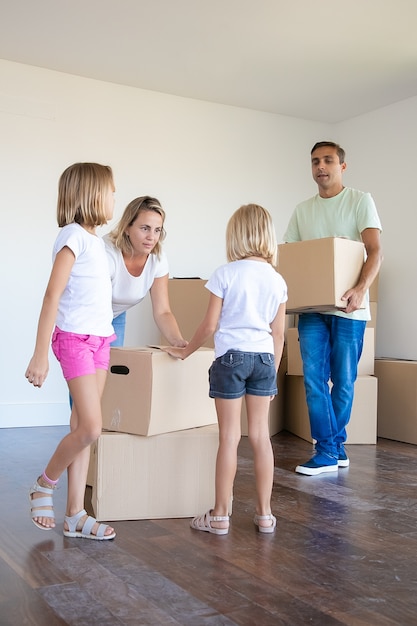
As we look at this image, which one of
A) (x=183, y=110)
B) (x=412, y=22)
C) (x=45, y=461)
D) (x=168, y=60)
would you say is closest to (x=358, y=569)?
(x=45, y=461)

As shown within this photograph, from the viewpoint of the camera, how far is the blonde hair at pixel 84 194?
2.09 metres

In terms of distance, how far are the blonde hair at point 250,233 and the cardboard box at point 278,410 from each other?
6.90 feet

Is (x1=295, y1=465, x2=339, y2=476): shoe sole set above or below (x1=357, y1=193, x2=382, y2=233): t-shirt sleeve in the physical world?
below

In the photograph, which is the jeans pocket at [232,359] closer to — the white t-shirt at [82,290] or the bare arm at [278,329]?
the bare arm at [278,329]

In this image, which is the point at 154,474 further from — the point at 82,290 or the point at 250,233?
the point at 250,233

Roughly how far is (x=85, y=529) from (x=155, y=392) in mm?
458

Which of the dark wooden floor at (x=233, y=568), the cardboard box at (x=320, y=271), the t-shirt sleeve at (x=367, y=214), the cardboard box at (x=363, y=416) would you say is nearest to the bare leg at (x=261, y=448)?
the dark wooden floor at (x=233, y=568)

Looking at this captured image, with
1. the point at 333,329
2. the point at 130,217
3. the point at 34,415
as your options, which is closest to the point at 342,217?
the point at 333,329

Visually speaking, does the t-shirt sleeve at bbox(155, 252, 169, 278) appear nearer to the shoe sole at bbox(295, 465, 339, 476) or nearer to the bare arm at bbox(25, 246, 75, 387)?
the bare arm at bbox(25, 246, 75, 387)

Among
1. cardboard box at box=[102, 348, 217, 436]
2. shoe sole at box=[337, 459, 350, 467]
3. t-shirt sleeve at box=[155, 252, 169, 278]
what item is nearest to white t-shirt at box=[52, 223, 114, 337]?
cardboard box at box=[102, 348, 217, 436]

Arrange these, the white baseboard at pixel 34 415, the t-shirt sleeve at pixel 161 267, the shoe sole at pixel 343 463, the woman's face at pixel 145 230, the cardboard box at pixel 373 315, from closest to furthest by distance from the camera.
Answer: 1. the woman's face at pixel 145 230
2. the t-shirt sleeve at pixel 161 267
3. the shoe sole at pixel 343 463
4. the white baseboard at pixel 34 415
5. the cardboard box at pixel 373 315

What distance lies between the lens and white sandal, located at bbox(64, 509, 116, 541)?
210 centimetres

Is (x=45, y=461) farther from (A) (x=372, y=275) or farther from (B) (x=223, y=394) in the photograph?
(A) (x=372, y=275)

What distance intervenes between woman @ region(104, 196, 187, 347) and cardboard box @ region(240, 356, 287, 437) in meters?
1.81
